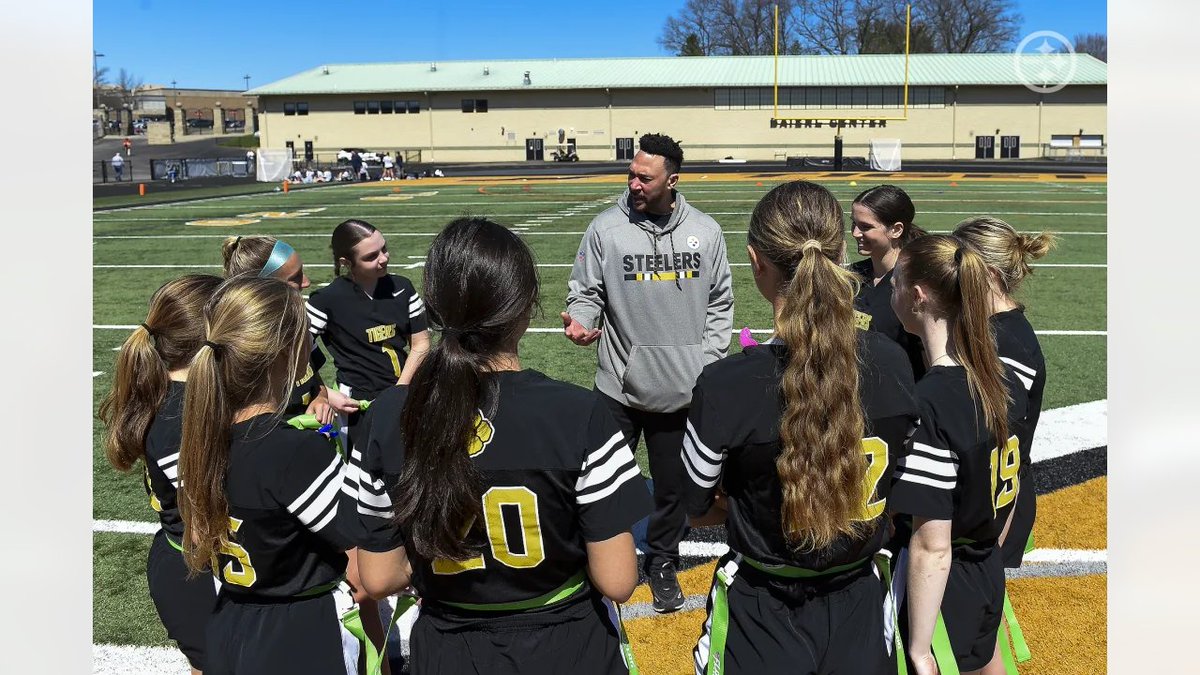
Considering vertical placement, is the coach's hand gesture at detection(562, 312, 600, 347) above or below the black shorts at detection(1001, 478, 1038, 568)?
above

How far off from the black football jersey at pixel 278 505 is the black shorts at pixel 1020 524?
1884mm

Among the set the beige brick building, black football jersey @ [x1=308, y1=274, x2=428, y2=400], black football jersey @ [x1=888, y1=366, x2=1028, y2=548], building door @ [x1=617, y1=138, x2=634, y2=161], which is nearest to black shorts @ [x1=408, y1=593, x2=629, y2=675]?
black football jersey @ [x1=888, y1=366, x2=1028, y2=548]

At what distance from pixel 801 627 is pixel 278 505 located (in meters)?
1.22

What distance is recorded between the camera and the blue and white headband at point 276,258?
4.31 meters

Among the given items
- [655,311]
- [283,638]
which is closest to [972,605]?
[283,638]

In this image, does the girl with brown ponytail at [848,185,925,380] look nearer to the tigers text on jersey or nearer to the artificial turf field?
the artificial turf field

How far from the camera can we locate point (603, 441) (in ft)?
6.97

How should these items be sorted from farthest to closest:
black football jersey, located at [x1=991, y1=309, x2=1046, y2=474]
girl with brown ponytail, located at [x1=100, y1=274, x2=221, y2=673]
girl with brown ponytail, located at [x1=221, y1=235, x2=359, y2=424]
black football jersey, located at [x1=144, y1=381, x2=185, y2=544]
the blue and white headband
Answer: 1. the blue and white headband
2. girl with brown ponytail, located at [x1=221, y1=235, x2=359, y2=424]
3. black football jersey, located at [x1=991, y1=309, x2=1046, y2=474]
4. girl with brown ponytail, located at [x1=100, y1=274, x2=221, y2=673]
5. black football jersey, located at [x1=144, y1=381, x2=185, y2=544]

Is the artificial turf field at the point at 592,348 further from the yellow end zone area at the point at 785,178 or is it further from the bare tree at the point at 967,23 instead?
the bare tree at the point at 967,23

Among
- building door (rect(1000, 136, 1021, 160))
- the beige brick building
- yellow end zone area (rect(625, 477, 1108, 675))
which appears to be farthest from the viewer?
the beige brick building

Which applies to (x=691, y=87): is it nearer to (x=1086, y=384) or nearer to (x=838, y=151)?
(x=838, y=151)

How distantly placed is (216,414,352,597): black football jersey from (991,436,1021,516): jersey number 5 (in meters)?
1.61

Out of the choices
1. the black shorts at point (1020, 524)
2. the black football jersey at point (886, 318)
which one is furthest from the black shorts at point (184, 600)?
the black football jersey at point (886, 318)

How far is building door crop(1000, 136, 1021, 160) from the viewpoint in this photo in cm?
5450
